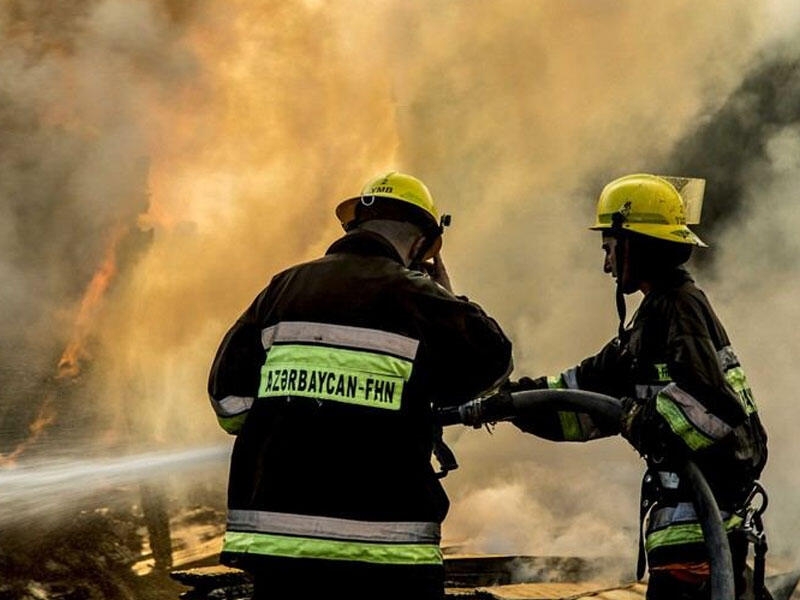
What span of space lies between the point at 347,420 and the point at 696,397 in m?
1.13

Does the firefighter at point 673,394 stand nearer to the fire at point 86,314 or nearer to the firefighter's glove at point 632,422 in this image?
the firefighter's glove at point 632,422

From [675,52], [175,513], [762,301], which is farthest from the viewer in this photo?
[675,52]

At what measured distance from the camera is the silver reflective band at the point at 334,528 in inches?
88.6

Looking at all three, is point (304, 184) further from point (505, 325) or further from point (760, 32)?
point (760, 32)

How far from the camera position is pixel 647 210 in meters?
3.24

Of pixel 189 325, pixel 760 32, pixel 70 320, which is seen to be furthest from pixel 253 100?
pixel 760 32

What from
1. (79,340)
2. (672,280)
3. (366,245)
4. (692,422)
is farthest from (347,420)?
(79,340)

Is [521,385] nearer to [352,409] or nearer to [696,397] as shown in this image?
[696,397]

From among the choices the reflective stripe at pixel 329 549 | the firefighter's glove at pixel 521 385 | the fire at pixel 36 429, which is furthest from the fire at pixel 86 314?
the reflective stripe at pixel 329 549

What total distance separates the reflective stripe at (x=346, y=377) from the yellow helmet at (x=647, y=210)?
1.31 meters

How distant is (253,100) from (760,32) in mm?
6409

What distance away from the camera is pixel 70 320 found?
13.0 meters

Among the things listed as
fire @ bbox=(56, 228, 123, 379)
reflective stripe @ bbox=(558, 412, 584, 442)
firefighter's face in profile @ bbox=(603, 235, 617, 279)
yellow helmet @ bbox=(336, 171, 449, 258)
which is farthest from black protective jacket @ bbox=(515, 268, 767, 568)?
fire @ bbox=(56, 228, 123, 379)

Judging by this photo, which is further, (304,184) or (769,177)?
(304,184)
